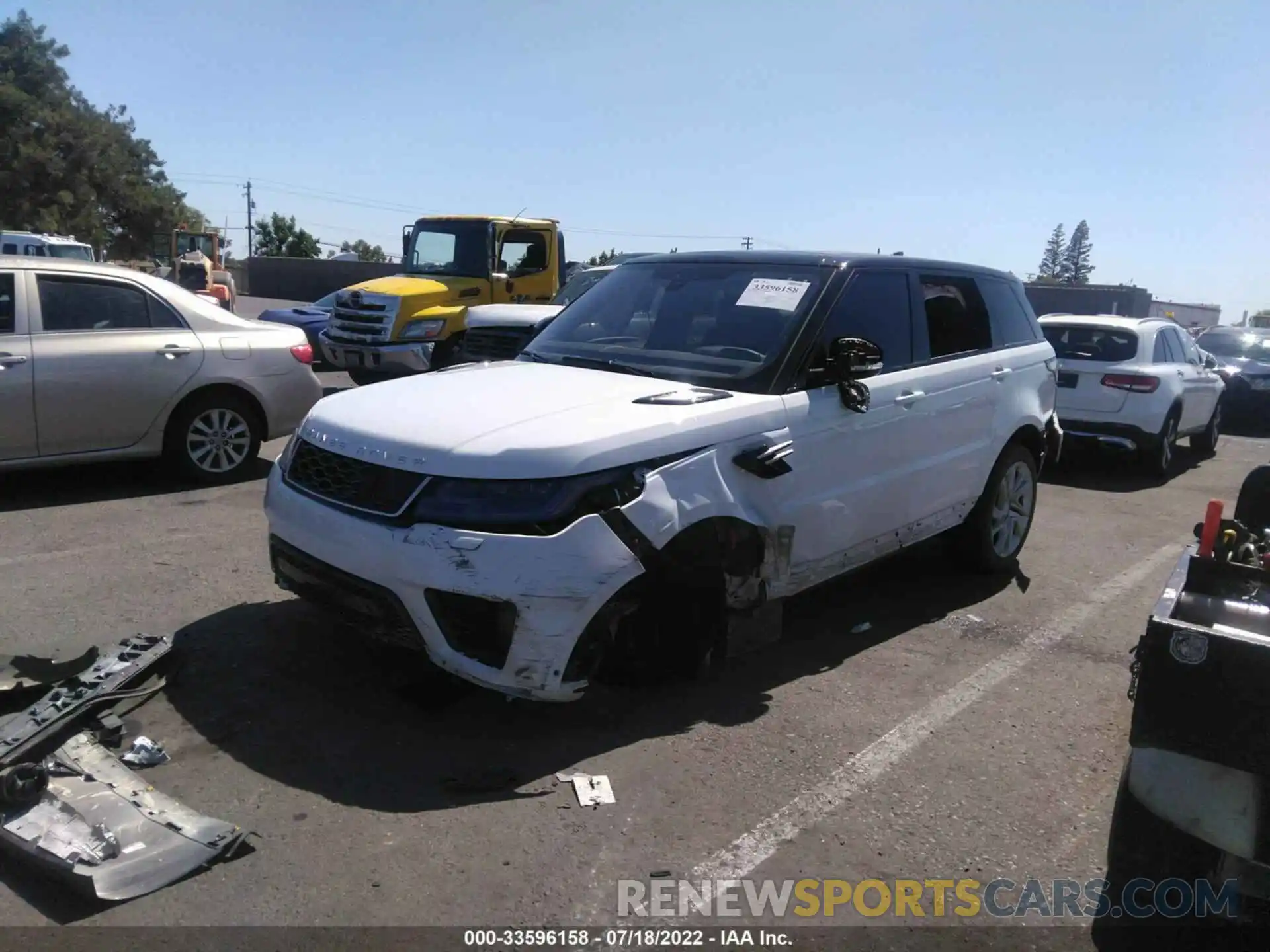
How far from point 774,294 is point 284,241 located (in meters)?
60.2

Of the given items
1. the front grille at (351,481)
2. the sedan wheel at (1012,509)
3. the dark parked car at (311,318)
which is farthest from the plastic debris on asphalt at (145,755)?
the dark parked car at (311,318)

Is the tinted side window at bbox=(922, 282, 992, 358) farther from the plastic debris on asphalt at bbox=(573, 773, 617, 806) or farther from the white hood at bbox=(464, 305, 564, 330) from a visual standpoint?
the plastic debris on asphalt at bbox=(573, 773, 617, 806)

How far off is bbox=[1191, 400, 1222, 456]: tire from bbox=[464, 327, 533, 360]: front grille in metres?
8.96

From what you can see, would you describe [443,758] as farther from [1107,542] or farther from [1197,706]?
[1107,542]

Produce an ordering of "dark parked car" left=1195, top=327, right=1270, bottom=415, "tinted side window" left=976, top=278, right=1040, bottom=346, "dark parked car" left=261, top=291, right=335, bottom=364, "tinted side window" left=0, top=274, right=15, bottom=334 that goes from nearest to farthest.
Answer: "tinted side window" left=976, top=278, right=1040, bottom=346, "tinted side window" left=0, top=274, right=15, bottom=334, "dark parked car" left=1195, top=327, right=1270, bottom=415, "dark parked car" left=261, top=291, right=335, bottom=364

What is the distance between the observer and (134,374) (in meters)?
7.01

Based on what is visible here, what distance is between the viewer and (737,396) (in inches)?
167

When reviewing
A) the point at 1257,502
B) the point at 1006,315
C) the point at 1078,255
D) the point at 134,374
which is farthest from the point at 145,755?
the point at 1078,255

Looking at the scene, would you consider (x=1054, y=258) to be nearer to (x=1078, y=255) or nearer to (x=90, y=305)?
(x=1078, y=255)

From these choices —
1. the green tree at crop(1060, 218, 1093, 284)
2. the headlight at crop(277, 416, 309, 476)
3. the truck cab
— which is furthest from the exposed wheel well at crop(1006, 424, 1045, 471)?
the green tree at crop(1060, 218, 1093, 284)

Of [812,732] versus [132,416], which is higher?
[132,416]

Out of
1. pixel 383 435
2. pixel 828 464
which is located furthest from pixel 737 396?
pixel 383 435

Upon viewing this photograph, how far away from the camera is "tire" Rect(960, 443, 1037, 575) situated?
5910mm

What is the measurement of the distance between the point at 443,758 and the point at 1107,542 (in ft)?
18.6
